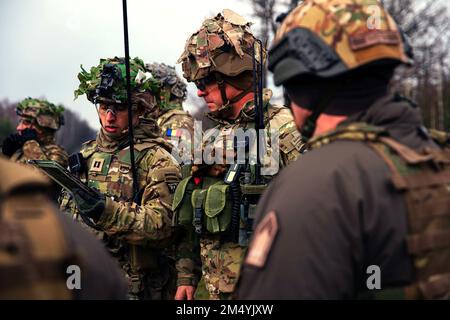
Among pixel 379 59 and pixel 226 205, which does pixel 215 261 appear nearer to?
pixel 226 205

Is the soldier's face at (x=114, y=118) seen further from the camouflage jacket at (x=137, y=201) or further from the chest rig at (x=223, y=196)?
the chest rig at (x=223, y=196)

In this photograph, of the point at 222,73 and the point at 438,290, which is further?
the point at 222,73

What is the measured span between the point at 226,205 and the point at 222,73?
0.95 metres

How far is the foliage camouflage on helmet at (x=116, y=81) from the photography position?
554 centimetres

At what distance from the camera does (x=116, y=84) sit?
5555 mm

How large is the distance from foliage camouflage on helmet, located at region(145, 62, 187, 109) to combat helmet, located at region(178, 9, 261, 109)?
5.04 meters

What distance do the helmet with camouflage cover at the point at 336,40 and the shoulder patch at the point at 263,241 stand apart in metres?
0.59

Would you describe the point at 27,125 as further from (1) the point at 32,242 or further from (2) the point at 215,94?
(1) the point at 32,242

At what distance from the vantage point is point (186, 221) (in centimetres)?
507

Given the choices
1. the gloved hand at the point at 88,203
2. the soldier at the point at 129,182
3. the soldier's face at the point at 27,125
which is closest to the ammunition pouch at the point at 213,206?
the soldier at the point at 129,182
